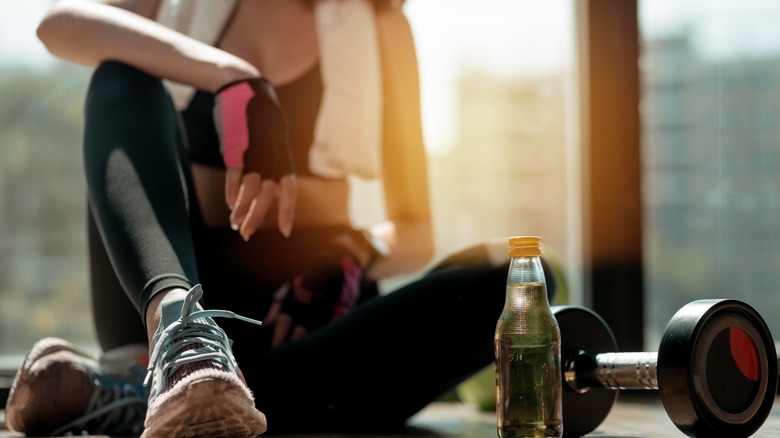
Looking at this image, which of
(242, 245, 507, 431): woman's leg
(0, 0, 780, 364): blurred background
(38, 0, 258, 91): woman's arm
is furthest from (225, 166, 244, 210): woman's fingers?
(0, 0, 780, 364): blurred background

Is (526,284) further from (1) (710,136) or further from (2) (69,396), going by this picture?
(1) (710,136)

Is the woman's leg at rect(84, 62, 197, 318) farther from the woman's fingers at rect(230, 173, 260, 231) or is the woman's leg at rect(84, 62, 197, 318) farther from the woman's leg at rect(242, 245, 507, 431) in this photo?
the woman's leg at rect(242, 245, 507, 431)

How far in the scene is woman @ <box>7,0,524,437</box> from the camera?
0.80 meters

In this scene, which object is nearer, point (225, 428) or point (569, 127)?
point (225, 428)

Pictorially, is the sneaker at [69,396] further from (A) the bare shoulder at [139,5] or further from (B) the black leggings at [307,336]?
(A) the bare shoulder at [139,5]

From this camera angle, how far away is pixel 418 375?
3.26 ft

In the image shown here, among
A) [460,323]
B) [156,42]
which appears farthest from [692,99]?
[156,42]

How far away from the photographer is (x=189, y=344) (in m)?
0.73

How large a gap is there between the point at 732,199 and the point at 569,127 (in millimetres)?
396

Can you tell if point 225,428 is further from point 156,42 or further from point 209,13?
point 209,13

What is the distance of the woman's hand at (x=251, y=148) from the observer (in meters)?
0.89

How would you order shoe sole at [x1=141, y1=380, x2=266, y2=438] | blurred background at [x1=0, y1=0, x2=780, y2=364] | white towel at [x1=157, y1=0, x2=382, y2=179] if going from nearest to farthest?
shoe sole at [x1=141, y1=380, x2=266, y2=438], white towel at [x1=157, y1=0, x2=382, y2=179], blurred background at [x1=0, y1=0, x2=780, y2=364]

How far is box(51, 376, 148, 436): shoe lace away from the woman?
0.05 ft

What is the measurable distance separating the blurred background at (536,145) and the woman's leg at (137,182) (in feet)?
2.89
